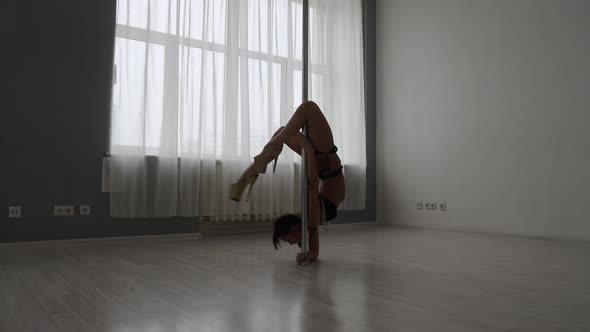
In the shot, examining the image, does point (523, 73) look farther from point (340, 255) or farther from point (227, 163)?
point (227, 163)

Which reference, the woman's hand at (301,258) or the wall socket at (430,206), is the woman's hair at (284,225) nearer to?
the woman's hand at (301,258)

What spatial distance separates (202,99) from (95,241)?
1.66 metres

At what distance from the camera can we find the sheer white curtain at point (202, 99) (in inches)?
157

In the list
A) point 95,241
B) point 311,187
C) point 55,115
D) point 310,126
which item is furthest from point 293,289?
point 55,115

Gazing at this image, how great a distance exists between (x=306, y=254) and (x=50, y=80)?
8.83ft

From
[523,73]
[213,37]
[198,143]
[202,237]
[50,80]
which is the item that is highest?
[213,37]

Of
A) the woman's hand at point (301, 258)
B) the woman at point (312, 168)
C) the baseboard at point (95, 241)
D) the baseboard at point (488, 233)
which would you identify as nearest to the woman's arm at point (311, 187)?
the woman at point (312, 168)

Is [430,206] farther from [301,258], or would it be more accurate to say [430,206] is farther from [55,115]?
[55,115]

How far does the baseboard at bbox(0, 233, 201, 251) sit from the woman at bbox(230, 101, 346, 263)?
1799mm

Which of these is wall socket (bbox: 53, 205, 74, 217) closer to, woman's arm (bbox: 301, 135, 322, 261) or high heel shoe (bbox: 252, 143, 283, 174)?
high heel shoe (bbox: 252, 143, 283, 174)

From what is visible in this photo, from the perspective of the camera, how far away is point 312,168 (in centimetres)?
278

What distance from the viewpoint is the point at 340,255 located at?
329 centimetres

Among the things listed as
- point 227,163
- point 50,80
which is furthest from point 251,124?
point 50,80

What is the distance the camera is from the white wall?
4.20m
